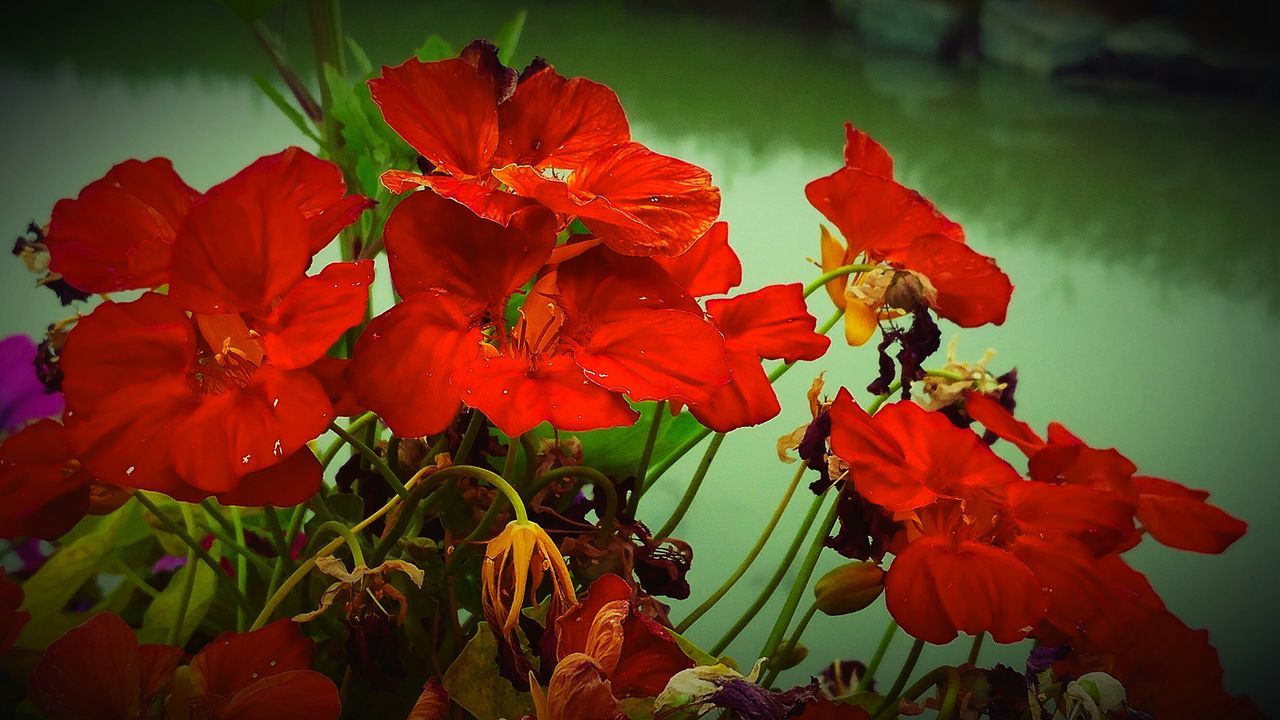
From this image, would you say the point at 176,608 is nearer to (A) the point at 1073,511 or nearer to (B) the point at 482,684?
(B) the point at 482,684

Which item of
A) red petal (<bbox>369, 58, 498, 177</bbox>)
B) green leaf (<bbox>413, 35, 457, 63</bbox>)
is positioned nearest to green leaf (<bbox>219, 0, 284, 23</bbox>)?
green leaf (<bbox>413, 35, 457, 63</bbox>)

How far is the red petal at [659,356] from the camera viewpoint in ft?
0.67

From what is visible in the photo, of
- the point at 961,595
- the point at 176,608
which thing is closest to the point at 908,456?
the point at 961,595

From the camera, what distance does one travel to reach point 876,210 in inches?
11.1

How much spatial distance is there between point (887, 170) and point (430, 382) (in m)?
0.17

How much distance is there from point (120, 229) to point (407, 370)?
0.09 m

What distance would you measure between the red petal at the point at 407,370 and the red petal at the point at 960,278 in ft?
0.46

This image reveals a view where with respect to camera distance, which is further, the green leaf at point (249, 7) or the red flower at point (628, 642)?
the green leaf at point (249, 7)

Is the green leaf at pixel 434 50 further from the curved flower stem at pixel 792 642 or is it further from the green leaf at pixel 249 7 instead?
the curved flower stem at pixel 792 642

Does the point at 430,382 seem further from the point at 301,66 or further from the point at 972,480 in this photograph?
the point at 301,66

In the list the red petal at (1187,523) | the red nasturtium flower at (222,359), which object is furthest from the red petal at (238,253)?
the red petal at (1187,523)

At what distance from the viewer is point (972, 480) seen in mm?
264

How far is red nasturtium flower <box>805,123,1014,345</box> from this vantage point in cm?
27

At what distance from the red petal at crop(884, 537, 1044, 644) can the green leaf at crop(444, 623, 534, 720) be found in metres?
0.10
